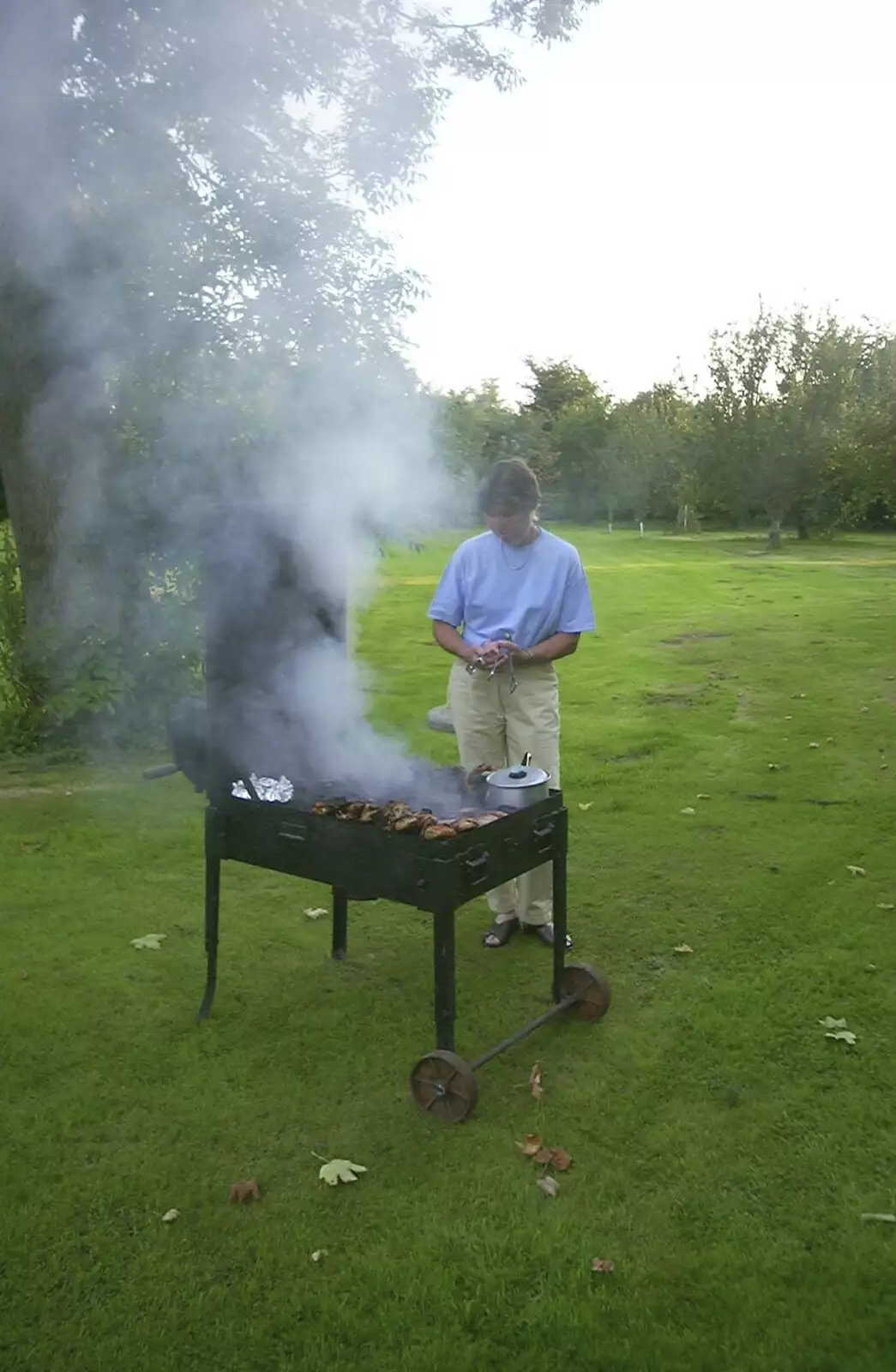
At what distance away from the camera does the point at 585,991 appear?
344 centimetres

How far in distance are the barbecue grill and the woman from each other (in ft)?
1.34

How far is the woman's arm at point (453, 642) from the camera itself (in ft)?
12.1

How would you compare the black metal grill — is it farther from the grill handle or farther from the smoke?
the smoke

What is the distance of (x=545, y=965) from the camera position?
3850mm

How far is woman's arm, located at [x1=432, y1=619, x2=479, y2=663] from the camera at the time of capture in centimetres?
369

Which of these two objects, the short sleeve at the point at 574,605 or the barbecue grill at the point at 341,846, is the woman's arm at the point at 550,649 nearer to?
the short sleeve at the point at 574,605

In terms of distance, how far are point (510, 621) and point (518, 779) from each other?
713 mm

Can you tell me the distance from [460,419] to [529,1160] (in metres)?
4.33

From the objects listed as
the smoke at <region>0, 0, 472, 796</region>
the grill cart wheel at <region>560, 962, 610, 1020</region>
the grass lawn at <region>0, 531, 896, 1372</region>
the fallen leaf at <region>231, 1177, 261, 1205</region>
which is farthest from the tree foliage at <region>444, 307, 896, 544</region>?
the fallen leaf at <region>231, 1177, 261, 1205</region>

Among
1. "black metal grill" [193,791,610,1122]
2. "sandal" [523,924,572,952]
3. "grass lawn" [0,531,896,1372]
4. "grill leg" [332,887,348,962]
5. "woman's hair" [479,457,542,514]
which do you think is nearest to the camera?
"grass lawn" [0,531,896,1372]

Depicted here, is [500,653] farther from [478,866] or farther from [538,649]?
[478,866]

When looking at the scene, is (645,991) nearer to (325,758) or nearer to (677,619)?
(325,758)

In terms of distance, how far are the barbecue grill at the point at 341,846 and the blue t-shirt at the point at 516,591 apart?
0.51 m

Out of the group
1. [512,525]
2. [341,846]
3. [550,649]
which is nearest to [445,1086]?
[341,846]
